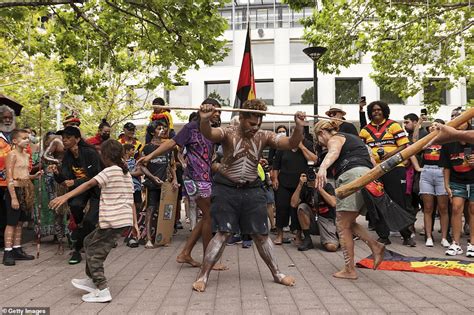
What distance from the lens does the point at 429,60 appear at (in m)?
14.1

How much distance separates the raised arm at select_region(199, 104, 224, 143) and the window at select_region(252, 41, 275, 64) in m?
28.7

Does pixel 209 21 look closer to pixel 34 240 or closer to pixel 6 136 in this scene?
pixel 6 136

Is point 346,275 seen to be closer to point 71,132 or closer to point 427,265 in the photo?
point 427,265

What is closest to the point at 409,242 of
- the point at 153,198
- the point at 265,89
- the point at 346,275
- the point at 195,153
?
the point at 346,275

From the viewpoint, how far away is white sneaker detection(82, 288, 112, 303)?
4.43 metres

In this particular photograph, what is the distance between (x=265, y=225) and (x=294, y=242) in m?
3.25

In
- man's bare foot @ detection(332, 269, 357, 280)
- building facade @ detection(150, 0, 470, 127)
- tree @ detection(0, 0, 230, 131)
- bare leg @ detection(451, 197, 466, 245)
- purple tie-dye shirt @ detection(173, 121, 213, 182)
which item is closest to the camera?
man's bare foot @ detection(332, 269, 357, 280)

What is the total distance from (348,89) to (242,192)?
28.8 m

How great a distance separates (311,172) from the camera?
7523 millimetres

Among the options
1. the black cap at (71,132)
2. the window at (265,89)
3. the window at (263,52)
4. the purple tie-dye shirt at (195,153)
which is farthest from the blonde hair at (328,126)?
the window at (263,52)

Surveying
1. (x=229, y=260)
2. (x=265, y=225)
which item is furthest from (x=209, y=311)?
(x=229, y=260)

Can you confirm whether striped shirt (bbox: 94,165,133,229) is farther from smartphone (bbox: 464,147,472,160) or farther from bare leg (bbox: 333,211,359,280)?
smartphone (bbox: 464,147,472,160)

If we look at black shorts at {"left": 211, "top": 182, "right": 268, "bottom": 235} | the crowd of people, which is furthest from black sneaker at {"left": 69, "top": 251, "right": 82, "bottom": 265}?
black shorts at {"left": 211, "top": 182, "right": 268, "bottom": 235}

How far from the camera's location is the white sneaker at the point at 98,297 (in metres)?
4.43
